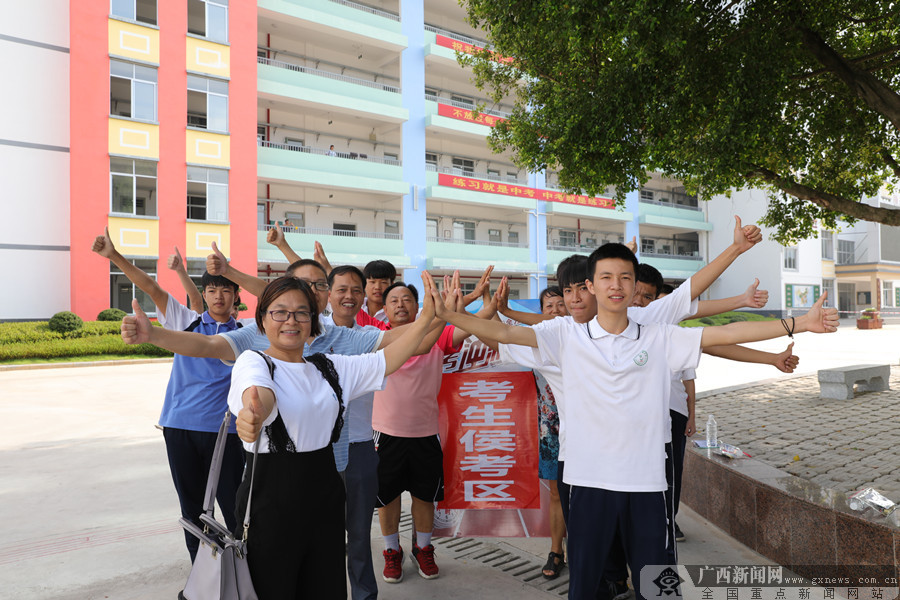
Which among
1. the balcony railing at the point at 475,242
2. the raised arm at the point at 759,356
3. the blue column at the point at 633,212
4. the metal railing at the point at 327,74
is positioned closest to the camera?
the raised arm at the point at 759,356

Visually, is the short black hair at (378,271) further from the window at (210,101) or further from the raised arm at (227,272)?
the window at (210,101)

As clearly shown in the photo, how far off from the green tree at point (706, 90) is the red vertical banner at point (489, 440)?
11.8ft

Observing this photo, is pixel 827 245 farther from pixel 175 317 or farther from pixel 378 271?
pixel 175 317

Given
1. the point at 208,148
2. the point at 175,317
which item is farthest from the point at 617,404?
the point at 208,148

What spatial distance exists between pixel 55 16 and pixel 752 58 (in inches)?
796

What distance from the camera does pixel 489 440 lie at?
146 inches

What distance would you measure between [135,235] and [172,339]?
1759cm

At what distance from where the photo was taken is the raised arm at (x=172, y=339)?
7.04 feet

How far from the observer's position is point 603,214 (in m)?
28.8

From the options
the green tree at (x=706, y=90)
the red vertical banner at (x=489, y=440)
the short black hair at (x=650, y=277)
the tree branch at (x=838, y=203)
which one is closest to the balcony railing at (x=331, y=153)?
the green tree at (x=706, y=90)

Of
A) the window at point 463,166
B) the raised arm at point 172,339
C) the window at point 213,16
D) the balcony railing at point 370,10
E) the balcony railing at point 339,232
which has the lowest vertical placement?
the raised arm at point 172,339

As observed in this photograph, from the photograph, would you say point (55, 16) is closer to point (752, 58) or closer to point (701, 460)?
point (752, 58)

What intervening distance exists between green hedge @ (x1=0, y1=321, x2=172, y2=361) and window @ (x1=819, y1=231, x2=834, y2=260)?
124 ft

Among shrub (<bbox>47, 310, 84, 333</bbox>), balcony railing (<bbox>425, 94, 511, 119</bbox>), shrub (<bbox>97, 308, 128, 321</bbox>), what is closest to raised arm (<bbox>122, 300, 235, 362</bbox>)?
shrub (<bbox>47, 310, 84, 333</bbox>)
